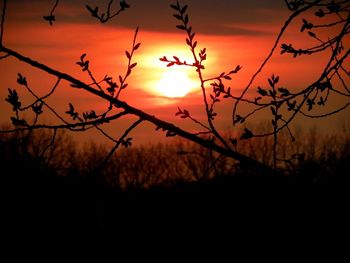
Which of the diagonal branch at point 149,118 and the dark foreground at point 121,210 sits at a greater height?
the diagonal branch at point 149,118

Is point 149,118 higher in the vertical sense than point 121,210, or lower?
higher

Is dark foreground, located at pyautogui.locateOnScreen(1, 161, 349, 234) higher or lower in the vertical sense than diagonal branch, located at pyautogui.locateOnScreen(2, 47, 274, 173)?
lower

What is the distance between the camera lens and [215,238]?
72.7ft

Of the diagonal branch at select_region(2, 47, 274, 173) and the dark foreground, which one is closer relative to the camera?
the diagonal branch at select_region(2, 47, 274, 173)

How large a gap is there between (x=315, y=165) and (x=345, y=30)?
3.82ft

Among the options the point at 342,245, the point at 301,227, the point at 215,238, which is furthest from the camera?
the point at 215,238

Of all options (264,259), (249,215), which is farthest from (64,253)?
(264,259)

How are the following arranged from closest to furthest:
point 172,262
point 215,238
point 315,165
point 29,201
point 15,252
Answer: point 315,165
point 215,238
point 172,262
point 15,252
point 29,201

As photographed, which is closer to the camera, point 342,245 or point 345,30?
point 345,30

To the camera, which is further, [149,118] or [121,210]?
[121,210]

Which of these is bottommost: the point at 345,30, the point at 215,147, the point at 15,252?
the point at 15,252

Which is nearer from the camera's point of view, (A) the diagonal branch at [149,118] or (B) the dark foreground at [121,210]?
(A) the diagonal branch at [149,118]

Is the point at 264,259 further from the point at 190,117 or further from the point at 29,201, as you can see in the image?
the point at 29,201

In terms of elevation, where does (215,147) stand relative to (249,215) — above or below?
above
